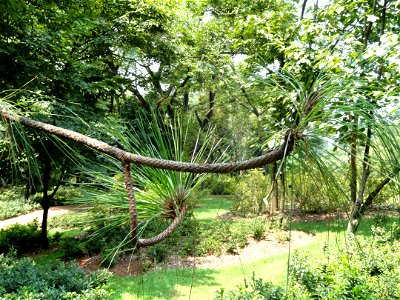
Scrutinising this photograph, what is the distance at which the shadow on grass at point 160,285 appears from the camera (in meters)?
4.95

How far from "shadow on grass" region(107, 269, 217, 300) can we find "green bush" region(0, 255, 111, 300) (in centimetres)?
137

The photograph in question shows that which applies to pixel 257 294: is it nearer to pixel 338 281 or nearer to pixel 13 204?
pixel 338 281

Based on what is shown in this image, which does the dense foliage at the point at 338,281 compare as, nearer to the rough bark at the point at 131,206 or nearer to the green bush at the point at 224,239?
the rough bark at the point at 131,206

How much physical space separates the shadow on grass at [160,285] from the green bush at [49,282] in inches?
54.1

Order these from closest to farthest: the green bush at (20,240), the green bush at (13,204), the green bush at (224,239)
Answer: the green bush at (224,239) → the green bush at (20,240) → the green bush at (13,204)

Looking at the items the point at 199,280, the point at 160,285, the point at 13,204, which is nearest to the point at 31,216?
the point at 13,204

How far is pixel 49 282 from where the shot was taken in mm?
3494

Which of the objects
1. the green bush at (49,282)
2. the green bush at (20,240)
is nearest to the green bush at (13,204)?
the green bush at (20,240)

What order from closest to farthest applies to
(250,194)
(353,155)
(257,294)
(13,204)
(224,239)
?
(353,155), (257,294), (224,239), (250,194), (13,204)

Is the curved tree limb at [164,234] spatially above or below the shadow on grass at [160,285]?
above

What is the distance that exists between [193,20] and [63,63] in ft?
24.8

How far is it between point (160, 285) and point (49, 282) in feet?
7.88

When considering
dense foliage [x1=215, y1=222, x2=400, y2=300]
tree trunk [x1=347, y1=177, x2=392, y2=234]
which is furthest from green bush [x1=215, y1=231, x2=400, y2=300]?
tree trunk [x1=347, y1=177, x2=392, y2=234]

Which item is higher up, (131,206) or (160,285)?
(131,206)
